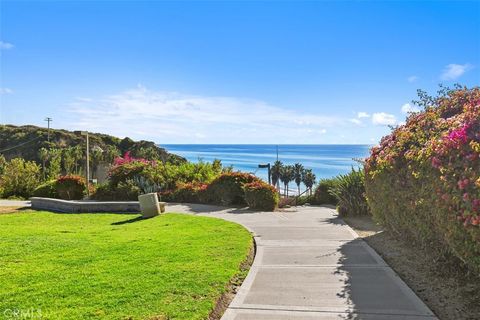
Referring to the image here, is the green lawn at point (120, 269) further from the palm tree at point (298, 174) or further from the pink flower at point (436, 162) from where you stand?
the palm tree at point (298, 174)

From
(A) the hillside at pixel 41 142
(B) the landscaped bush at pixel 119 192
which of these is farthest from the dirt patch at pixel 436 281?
(A) the hillside at pixel 41 142

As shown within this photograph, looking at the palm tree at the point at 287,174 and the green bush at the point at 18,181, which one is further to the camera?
the palm tree at the point at 287,174

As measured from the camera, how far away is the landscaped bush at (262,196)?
1377 centimetres

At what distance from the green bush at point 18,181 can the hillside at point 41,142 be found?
5544 cm

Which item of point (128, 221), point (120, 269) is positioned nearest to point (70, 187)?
point (128, 221)

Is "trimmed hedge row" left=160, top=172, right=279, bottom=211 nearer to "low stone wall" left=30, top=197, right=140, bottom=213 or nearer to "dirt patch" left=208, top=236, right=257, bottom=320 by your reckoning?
"low stone wall" left=30, top=197, right=140, bottom=213

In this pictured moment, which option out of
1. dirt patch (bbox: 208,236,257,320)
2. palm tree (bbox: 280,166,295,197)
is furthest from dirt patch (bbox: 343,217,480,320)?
palm tree (bbox: 280,166,295,197)

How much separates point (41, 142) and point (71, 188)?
7577 cm

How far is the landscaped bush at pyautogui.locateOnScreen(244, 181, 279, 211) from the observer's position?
542 inches

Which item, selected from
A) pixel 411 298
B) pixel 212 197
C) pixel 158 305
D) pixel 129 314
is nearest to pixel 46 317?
pixel 129 314

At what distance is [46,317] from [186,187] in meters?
13.1

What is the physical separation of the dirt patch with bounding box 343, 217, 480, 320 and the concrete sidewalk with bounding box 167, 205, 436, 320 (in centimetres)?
17

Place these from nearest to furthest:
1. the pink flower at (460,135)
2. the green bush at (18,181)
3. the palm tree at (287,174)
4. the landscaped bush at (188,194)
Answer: the pink flower at (460,135)
the landscaped bush at (188,194)
the green bush at (18,181)
the palm tree at (287,174)

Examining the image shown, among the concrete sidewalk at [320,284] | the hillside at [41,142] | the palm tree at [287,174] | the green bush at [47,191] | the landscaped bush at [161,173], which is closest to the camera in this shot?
the concrete sidewalk at [320,284]
